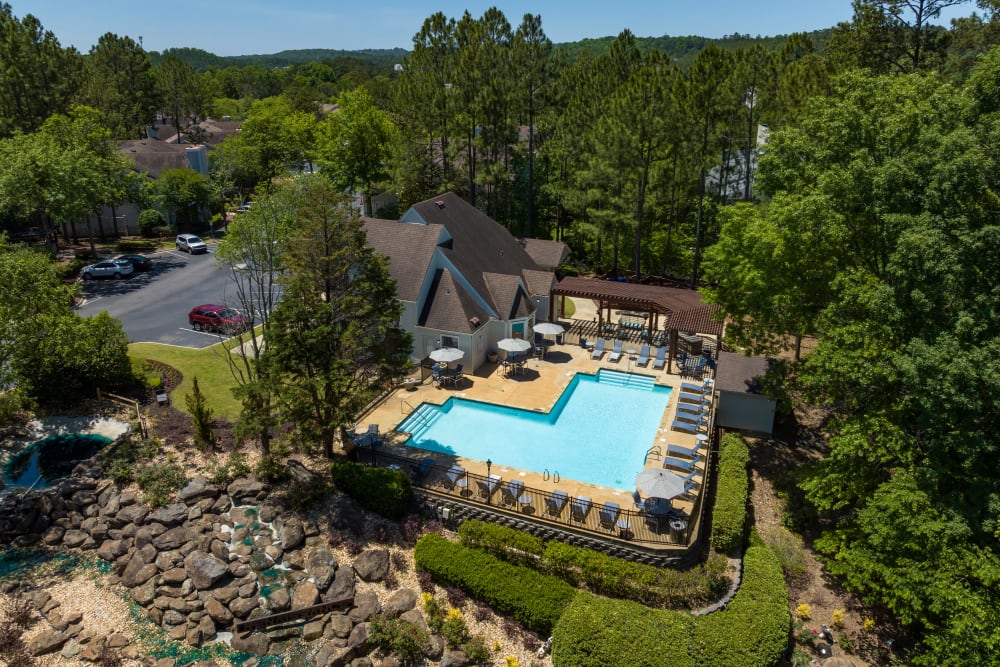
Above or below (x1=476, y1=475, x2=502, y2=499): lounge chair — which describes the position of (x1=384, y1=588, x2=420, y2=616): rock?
below

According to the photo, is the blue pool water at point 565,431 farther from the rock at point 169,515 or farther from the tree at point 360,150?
the tree at point 360,150

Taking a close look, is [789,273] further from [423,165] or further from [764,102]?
[423,165]

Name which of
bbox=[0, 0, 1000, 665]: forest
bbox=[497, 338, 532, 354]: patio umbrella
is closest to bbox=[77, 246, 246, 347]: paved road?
bbox=[0, 0, 1000, 665]: forest

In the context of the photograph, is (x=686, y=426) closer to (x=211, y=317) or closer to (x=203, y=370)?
(x=203, y=370)

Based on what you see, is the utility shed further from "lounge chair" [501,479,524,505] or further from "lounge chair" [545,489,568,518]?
"lounge chair" [501,479,524,505]

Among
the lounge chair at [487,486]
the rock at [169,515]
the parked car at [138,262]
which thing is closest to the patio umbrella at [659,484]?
the lounge chair at [487,486]

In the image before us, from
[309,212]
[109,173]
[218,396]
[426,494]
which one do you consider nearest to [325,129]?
[109,173]
